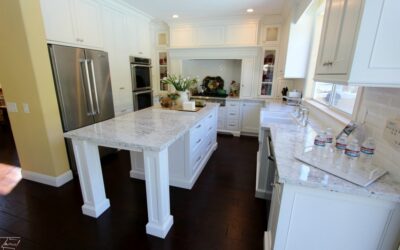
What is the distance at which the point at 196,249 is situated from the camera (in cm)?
163

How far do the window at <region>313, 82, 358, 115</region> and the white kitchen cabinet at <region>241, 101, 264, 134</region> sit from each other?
1562 mm

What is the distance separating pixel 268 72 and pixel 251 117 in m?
1.07

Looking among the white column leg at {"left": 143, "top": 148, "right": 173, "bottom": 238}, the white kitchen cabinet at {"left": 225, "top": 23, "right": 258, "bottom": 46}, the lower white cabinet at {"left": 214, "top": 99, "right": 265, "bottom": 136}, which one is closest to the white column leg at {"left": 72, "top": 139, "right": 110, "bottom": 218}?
the white column leg at {"left": 143, "top": 148, "right": 173, "bottom": 238}

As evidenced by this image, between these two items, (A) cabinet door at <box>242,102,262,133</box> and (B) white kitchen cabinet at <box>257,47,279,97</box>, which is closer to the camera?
(B) white kitchen cabinet at <box>257,47,279,97</box>

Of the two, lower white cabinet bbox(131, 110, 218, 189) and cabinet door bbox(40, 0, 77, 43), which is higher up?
cabinet door bbox(40, 0, 77, 43)

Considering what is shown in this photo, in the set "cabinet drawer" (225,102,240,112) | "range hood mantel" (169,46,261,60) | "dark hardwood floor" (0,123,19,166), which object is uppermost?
"range hood mantel" (169,46,261,60)

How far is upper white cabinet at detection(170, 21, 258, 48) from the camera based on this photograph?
4086 mm

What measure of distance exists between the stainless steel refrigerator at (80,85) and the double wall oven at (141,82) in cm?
75

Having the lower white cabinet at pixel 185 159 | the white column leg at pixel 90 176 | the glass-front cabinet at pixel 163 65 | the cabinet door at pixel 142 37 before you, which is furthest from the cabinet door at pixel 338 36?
the glass-front cabinet at pixel 163 65

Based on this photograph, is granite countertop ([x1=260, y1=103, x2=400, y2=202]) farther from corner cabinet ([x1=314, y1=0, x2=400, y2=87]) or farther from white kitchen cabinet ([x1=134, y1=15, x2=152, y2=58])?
white kitchen cabinet ([x1=134, y1=15, x2=152, y2=58])

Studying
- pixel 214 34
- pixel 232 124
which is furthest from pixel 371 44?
pixel 214 34

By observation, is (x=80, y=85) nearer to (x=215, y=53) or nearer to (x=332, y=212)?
(x=215, y=53)

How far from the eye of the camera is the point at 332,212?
103 centimetres

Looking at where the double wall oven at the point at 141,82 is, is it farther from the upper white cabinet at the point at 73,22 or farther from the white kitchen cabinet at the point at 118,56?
the upper white cabinet at the point at 73,22
